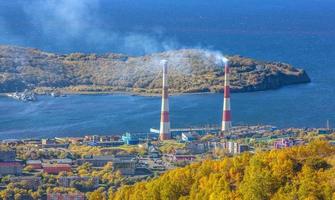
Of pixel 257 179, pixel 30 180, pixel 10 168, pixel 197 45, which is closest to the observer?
pixel 257 179

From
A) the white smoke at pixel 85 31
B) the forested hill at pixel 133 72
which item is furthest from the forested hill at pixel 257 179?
the white smoke at pixel 85 31

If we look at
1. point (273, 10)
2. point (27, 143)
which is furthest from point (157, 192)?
point (273, 10)

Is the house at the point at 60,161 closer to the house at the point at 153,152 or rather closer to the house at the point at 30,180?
the house at the point at 153,152

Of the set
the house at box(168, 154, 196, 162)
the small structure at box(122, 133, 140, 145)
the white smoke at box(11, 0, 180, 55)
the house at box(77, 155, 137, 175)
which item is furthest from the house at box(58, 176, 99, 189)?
the white smoke at box(11, 0, 180, 55)

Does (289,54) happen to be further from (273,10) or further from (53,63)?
(273,10)

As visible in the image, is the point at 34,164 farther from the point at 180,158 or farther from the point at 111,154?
the point at 180,158

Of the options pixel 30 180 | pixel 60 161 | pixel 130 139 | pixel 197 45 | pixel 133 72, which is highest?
pixel 197 45

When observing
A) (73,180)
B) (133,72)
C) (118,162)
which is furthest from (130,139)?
(133,72)
